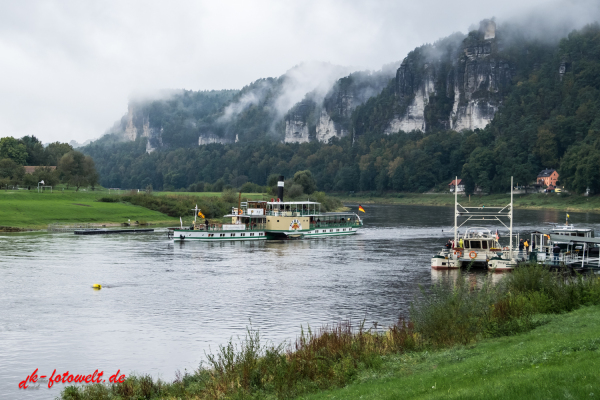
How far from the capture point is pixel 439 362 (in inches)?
701

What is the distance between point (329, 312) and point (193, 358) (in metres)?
10.4

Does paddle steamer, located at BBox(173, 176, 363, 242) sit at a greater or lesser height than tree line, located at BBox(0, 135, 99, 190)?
lesser

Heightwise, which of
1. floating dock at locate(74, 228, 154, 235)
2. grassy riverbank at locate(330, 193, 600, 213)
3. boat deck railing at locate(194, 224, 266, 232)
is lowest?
floating dock at locate(74, 228, 154, 235)

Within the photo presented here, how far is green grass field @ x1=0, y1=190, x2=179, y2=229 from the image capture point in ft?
270

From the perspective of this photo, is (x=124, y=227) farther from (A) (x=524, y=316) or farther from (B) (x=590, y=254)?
(A) (x=524, y=316)

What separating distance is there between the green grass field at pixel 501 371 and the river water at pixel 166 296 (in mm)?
9093

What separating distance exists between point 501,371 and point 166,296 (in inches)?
1051

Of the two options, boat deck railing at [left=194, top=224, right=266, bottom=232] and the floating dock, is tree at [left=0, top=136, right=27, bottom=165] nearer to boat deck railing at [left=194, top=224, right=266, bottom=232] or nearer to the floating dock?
the floating dock

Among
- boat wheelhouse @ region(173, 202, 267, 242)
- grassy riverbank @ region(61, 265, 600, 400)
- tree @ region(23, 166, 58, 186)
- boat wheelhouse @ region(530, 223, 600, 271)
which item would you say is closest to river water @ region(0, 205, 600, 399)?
grassy riverbank @ region(61, 265, 600, 400)

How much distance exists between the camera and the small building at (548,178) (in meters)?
175

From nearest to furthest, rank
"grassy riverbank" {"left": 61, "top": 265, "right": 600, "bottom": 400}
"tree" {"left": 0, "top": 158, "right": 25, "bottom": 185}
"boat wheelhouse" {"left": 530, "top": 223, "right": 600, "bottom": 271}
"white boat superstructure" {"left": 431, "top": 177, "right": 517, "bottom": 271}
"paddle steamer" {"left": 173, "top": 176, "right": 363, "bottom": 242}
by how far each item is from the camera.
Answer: "grassy riverbank" {"left": 61, "top": 265, "right": 600, "bottom": 400} → "boat wheelhouse" {"left": 530, "top": 223, "right": 600, "bottom": 271} → "white boat superstructure" {"left": 431, "top": 177, "right": 517, "bottom": 271} → "paddle steamer" {"left": 173, "top": 176, "right": 363, "bottom": 242} → "tree" {"left": 0, "top": 158, "right": 25, "bottom": 185}

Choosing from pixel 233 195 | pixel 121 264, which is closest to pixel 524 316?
pixel 121 264

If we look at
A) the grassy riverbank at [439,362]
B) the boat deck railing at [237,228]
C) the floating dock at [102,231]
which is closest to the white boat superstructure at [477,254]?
the grassy riverbank at [439,362]

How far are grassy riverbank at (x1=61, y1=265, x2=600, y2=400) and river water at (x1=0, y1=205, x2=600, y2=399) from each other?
4609 mm
